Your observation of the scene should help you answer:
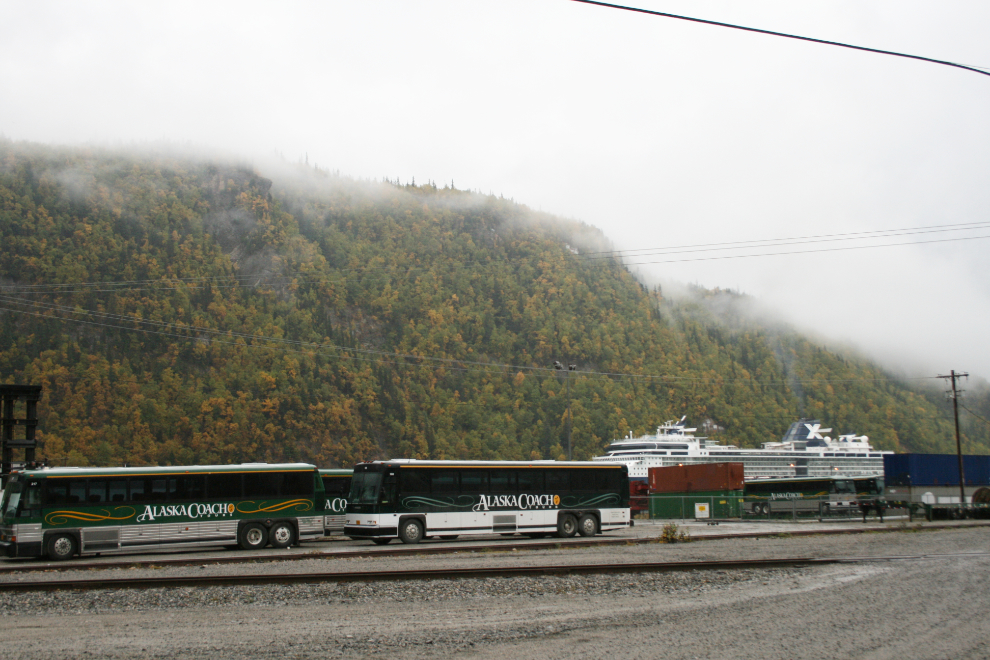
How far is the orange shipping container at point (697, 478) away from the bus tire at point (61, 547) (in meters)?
32.5

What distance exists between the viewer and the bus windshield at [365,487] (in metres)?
24.6

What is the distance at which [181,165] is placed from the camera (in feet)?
598

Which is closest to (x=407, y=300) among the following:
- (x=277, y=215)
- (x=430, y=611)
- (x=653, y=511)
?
(x=277, y=215)

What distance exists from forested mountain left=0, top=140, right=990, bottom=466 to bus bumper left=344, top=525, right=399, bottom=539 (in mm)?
91020

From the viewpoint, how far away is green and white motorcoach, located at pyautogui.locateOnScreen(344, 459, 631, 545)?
24.6 metres

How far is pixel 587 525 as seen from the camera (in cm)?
2783

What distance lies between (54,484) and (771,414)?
170m

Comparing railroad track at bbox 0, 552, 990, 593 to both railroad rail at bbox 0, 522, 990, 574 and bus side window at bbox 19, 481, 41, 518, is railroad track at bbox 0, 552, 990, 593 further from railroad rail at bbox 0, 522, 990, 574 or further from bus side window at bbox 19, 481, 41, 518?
bus side window at bbox 19, 481, 41, 518

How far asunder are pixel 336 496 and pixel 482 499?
20.6ft

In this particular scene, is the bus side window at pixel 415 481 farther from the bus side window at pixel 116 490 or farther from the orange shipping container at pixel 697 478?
the orange shipping container at pixel 697 478

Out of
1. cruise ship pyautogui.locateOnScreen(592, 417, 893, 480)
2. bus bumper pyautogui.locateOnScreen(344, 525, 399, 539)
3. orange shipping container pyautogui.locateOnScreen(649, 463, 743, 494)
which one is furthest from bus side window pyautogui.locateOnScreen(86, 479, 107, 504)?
cruise ship pyautogui.locateOnScreen(592, 417, 893, 480)

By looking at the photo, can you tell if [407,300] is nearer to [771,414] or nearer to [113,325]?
[113,325]

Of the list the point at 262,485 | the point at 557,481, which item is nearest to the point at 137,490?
the point at 262,485

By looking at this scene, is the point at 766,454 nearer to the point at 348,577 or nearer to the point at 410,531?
the point at 410,531
